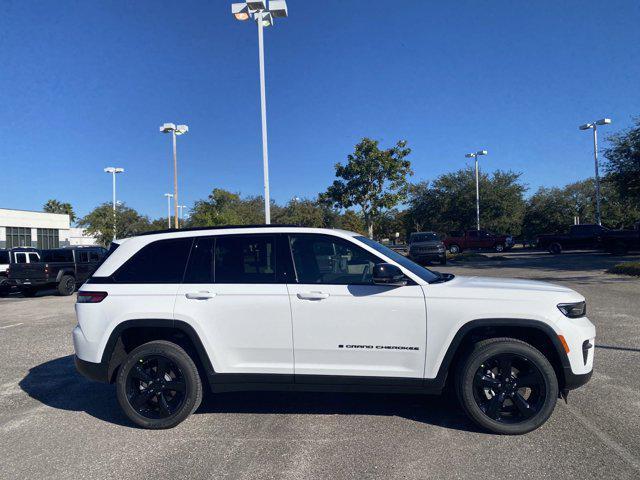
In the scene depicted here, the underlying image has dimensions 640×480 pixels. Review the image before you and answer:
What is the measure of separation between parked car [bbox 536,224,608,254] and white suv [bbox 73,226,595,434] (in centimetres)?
2733

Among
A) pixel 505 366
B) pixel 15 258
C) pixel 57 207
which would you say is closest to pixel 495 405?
pixel 505 366

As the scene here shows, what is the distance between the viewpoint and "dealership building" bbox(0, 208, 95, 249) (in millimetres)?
43906

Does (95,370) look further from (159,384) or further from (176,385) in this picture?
(176,385)

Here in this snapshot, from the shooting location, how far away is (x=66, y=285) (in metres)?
15.4

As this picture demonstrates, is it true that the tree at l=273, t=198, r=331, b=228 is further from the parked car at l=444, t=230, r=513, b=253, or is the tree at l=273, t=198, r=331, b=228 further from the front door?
the front door

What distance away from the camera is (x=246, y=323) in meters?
3.82

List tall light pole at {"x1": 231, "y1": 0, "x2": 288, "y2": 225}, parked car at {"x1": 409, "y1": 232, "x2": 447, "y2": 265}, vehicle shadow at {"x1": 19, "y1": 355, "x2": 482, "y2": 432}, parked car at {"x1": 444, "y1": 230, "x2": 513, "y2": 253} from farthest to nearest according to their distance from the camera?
parked car at {"x1": 444, "y1": 230, "x2": 513, "y2": 253}, parked car at {"x1": 409, "y1": 232, "x2": 447, "y2": 265}, tall light pole at {"x1": 231, "y1": 0, "x2": 288, "y2": 225}, vehicle shadow at {"x1": 19, "y1": 355, "x2": 482, "y2": 432}

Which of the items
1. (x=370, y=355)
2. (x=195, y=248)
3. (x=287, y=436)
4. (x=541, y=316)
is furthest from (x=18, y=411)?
(x=541, y=316)

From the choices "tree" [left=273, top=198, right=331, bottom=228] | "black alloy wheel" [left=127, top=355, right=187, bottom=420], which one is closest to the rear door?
"black alloy wheel" [left=127, top=355, right=187, bottom=420]

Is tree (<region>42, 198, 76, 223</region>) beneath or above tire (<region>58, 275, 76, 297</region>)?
above

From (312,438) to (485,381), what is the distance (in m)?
1.54

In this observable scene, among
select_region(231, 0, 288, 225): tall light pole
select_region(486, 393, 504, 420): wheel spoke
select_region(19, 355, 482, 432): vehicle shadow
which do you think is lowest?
select_region(19, 355, 482, 432): vehicle shadow

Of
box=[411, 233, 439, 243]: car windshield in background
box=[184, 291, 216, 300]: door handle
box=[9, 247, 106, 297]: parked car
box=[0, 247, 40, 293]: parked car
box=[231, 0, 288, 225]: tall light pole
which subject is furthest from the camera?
box=[411, 233, 439, 243]: car windshield in background

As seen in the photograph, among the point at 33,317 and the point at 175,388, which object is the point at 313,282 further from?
the point at 33,317
